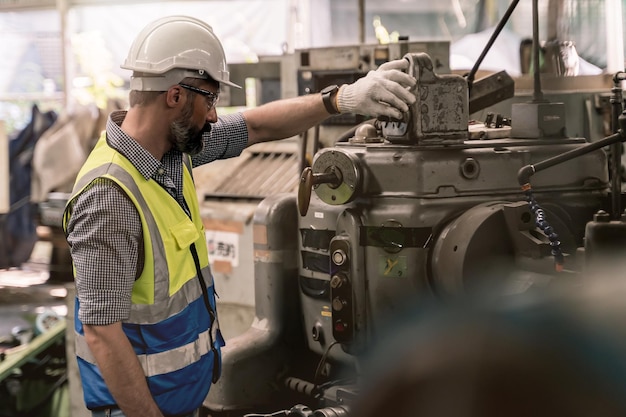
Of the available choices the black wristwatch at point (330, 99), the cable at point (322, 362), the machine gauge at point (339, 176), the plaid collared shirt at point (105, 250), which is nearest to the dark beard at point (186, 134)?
the plaid collared shirt at point (105, 250)

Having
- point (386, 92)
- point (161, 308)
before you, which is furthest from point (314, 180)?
point (161, 308)

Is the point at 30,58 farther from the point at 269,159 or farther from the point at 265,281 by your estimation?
the point at 265,281

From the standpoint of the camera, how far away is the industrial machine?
2.47m

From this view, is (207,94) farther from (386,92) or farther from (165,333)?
(165,333)

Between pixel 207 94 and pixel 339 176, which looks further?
pixel 339 176

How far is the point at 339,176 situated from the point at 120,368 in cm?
81

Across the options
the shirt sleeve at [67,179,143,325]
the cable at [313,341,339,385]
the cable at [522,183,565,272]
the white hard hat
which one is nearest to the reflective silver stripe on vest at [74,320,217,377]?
the shirt sleeve at [67,179,143,325]

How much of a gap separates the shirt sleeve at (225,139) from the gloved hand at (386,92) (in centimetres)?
40

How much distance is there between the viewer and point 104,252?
7.34 ft

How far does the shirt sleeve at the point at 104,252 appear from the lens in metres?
2.23

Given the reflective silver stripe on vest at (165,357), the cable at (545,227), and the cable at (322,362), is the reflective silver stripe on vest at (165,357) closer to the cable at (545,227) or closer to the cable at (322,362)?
the cable at (322,362)

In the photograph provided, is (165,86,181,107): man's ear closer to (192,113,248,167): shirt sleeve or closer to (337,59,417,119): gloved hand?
(192,113,248,167): shirt sleeve

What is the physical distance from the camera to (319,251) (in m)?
2.91

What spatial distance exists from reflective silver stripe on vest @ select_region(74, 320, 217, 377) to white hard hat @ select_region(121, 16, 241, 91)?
671 millimetres
